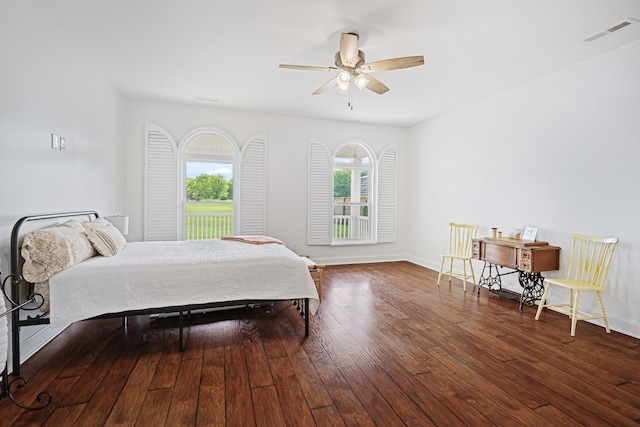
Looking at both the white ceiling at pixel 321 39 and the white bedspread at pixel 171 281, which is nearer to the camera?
the white bedspread at pixel 171 281

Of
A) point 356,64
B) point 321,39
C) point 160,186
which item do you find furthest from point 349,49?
point 160,186

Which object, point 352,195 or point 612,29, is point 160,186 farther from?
point 612,29

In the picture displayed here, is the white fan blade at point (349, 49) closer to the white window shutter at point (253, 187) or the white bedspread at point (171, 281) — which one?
the white bedspread at point (171, 281)

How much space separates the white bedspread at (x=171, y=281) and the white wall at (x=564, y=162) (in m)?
3.09

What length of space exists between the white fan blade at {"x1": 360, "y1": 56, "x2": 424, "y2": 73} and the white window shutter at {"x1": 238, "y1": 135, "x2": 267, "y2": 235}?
2924mm

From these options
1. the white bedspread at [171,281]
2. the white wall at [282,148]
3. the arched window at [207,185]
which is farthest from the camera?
the arched window at [207,185]

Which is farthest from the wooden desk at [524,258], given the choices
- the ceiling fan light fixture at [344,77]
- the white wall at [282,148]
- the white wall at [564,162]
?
the ceiling fan light fixture at [344,77]

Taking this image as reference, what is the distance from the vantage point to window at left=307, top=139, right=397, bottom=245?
6.06m

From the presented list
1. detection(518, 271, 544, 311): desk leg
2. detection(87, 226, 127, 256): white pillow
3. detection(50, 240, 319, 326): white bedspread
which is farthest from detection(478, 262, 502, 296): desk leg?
detection(87, 226, 127, 256): white pillow

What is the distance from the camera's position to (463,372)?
2299 millimetres

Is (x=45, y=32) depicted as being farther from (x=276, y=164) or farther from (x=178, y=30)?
(x=276, y=164)

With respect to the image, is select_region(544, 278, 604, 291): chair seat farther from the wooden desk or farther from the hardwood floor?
the hardwood floor

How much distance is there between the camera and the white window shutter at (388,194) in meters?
6.40

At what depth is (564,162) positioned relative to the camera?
143 inches
